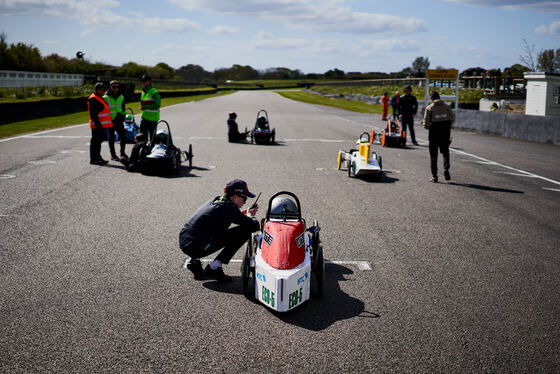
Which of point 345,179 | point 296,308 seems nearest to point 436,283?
point 296,308

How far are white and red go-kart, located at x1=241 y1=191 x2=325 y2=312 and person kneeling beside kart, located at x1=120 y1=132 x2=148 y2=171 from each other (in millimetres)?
7227

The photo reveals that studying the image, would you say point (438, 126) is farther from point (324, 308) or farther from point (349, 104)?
point (349, 104)

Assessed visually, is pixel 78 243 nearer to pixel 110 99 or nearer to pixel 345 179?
pixel 345 179

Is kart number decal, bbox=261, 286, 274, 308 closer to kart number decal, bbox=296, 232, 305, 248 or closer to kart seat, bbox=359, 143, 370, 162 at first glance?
kart number decal, bbox=296, 232, 305, 248

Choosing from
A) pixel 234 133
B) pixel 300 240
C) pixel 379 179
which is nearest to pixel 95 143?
pixel 234 133

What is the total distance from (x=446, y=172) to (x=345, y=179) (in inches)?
92.2

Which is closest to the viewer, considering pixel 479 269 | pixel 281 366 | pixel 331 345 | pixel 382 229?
pixel 281 366

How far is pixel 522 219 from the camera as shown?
866 cm

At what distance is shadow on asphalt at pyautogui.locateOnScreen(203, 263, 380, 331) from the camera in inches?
189

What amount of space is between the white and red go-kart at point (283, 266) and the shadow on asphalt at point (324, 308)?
118 mm

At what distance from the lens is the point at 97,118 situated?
1305 cm

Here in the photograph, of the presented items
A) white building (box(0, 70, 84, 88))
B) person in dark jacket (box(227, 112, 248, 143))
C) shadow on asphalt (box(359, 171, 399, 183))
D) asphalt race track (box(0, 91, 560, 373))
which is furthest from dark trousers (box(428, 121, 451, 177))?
white building (box(0, 70, 84, 88))

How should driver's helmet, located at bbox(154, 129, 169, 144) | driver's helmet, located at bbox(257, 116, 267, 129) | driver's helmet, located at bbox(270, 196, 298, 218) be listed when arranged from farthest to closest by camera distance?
1. driver's helmet, located at bbox(257, 116, 267, 129)
2. driver's helmet, located at bbox(154, 129, 169, 144)
3. driver's helmet, located at bbox(270, 196, 298, 218)

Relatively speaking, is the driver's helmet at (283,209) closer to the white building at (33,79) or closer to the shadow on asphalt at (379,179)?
the shadow on asphalt at (379,179)
